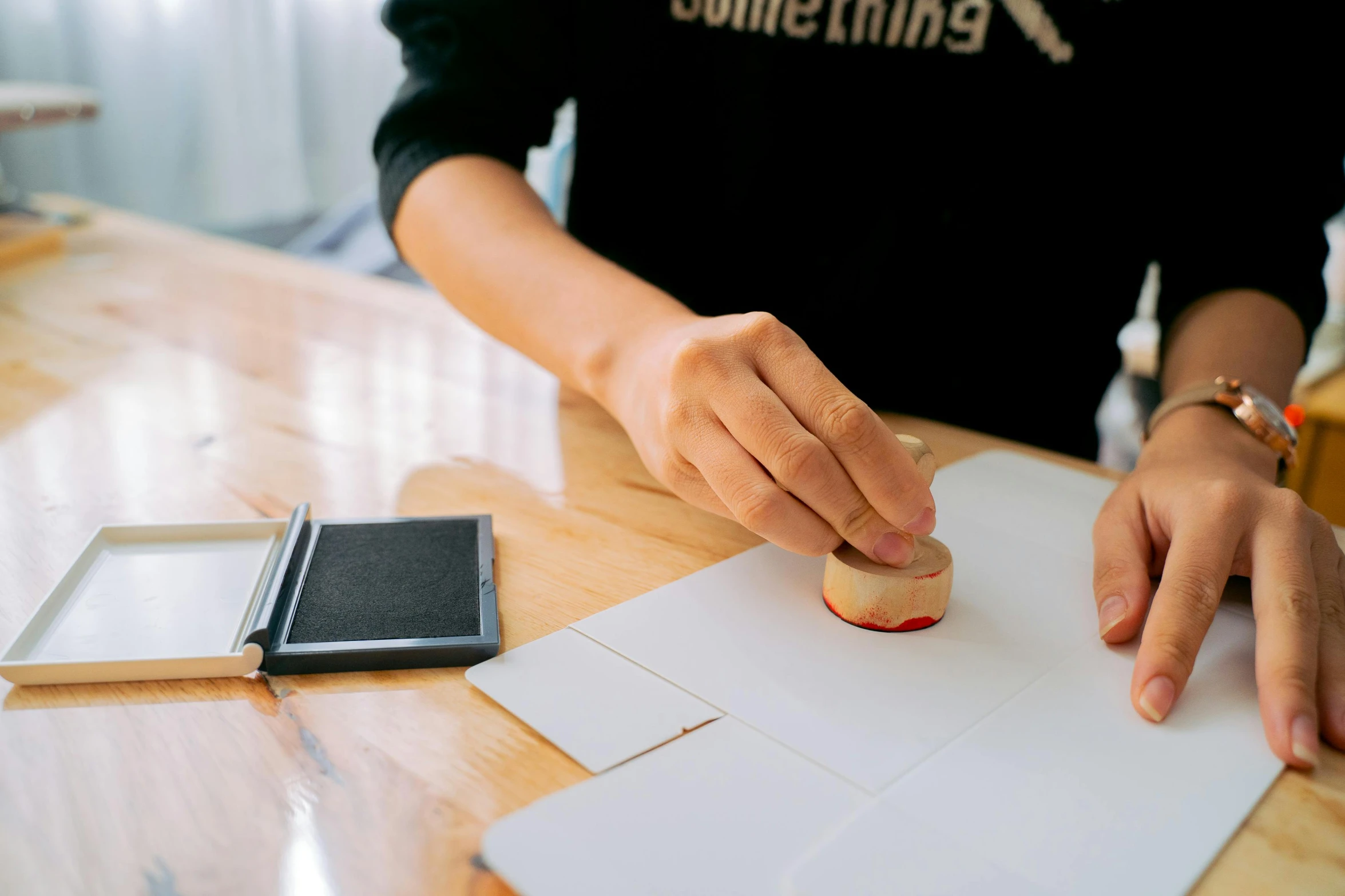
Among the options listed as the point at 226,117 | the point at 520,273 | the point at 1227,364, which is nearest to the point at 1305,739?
the point at 1227,364

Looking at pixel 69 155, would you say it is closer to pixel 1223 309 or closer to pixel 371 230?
pixel 371 230

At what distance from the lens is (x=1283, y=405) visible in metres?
0.75

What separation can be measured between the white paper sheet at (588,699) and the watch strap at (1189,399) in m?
0.48

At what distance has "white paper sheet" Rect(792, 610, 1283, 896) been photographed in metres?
0.36

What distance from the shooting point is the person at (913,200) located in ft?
2.23

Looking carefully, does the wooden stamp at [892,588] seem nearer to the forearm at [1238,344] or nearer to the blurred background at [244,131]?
the forearm at [1238,344]

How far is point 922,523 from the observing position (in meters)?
0.52

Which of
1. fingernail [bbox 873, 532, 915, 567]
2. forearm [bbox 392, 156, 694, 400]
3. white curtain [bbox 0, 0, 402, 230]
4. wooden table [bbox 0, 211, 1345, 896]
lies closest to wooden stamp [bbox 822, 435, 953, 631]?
fingernail [bbox 873, 532, 915, 567]

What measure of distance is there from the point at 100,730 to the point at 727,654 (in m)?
0.30

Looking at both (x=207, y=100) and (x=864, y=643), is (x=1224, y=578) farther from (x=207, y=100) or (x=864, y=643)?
(x=207, y=100)

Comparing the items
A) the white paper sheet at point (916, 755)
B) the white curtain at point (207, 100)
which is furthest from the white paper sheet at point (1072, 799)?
the white curtain at point (207, 100)

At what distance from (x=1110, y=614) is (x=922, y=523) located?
118 millimetres

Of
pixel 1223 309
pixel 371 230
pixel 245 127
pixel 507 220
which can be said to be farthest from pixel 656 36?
pixel 245 127

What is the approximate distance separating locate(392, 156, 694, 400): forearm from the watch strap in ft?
1.26
